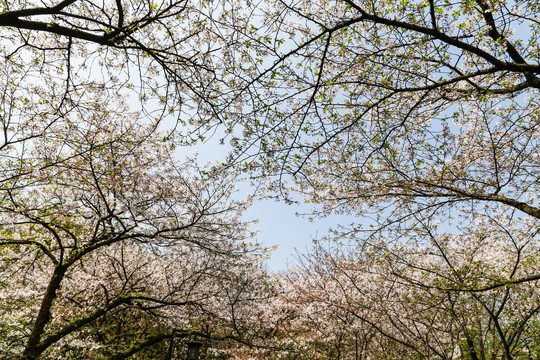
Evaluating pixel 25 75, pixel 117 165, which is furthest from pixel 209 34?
pixel 117 165

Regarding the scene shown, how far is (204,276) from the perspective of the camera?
28.8 ft

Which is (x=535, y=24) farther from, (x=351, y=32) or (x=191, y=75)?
(x=191, y=75)

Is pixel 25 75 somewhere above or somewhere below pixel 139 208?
above

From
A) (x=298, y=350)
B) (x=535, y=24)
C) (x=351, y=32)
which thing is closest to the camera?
(x=535, y=24)

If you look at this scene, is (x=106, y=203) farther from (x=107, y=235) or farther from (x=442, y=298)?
(x=442, y=298)

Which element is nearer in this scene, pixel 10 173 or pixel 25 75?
pixel 25 75

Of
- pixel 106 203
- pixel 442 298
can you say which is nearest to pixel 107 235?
pixel 106 203

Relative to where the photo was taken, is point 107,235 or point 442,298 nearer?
point 442,298

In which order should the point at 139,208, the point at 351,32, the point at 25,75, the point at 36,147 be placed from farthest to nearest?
the point at 139,208 → the point at 36,147 → the point at 25,75 → the point at 351,32

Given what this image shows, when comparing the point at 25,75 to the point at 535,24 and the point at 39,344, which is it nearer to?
the point at 39,344

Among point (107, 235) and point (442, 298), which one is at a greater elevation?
point (107, 235)

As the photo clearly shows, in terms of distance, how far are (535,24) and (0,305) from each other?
1356 centimetres

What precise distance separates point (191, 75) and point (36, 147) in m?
4.47

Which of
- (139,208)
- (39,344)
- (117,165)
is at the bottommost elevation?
(39,344)
